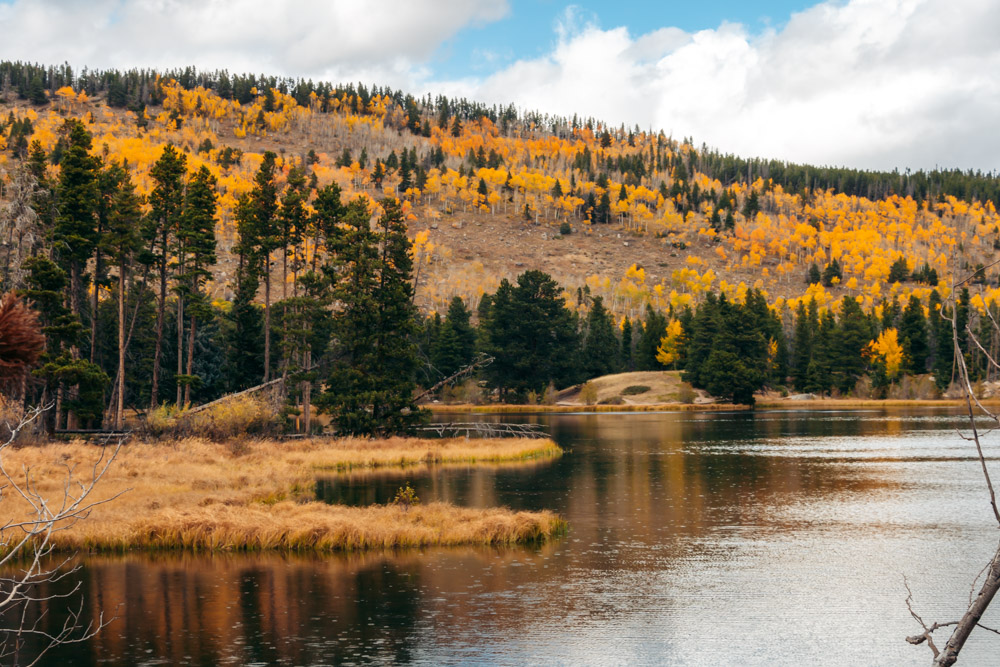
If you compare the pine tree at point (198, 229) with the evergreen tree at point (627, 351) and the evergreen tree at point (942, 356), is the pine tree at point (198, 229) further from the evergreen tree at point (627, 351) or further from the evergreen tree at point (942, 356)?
the evergreen tree at point (627, 351)

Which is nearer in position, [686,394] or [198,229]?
[198,229]

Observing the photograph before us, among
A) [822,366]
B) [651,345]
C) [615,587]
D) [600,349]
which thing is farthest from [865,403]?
[615,587]

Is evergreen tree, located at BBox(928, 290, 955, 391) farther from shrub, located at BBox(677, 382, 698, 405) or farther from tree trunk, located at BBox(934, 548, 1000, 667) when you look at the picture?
tree trunk, located at BBox(934, 548, 1000, 667)

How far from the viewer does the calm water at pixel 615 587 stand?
58.6ft

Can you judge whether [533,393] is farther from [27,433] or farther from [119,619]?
[119,619]

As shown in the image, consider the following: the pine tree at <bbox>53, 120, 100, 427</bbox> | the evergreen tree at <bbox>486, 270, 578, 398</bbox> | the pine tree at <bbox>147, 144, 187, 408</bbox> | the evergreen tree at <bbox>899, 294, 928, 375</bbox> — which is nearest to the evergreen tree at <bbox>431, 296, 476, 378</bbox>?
the evergreen tree at <bbox>486, 270, 578, 398</bbox>

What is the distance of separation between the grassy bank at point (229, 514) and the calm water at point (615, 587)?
1241 mm

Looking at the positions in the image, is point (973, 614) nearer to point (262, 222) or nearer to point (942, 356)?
point (262, 222)

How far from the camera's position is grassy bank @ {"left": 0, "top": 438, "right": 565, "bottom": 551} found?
28156 millimetres

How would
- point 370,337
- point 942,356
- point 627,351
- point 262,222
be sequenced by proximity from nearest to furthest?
point 370,337, point 262,222, point 942,356, point 627,351

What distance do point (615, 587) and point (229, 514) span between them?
14.3 m

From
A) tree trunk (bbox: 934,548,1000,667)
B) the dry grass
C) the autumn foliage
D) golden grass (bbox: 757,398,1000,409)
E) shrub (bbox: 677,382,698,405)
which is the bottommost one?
golden grass (bbox: 757,398,1000,409)

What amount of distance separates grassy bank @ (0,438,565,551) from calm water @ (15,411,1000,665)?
1241mm

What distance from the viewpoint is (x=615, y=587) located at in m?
22.9
